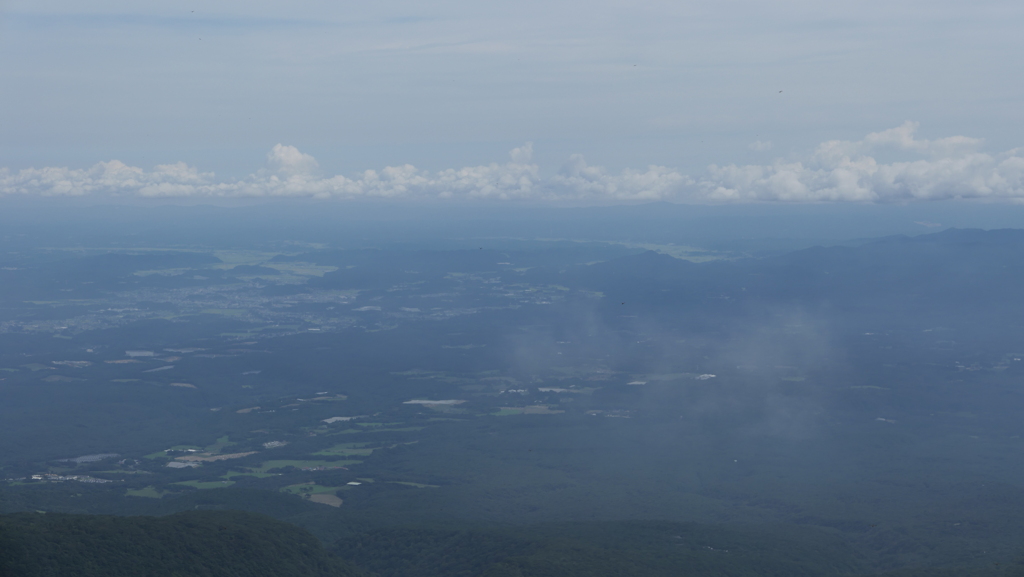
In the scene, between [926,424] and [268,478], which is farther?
[926,424]

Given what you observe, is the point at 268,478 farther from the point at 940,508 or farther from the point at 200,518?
the point at 940,508

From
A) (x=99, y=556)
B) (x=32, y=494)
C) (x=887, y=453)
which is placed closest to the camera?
(x=99, y=556)

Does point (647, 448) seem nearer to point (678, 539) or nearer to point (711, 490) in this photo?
point (711, 490)

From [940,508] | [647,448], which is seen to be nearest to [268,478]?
[647,448]

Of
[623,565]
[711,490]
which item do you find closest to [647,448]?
[711,490]

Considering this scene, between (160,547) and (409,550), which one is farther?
(409,550)

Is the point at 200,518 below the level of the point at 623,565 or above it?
above

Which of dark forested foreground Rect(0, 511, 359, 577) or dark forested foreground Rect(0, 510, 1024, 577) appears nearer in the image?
dark forested foreground Rect(0, 511, 359, 577)

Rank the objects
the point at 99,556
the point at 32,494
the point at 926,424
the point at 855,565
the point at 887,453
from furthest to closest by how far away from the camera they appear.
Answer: the point at 926,424 → the point at 887,453 → the point at 32,494 → the point at 855,565 → the point at 99,556

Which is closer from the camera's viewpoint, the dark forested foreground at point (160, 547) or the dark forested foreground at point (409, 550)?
the dark forested foreground at point (160, 547)
